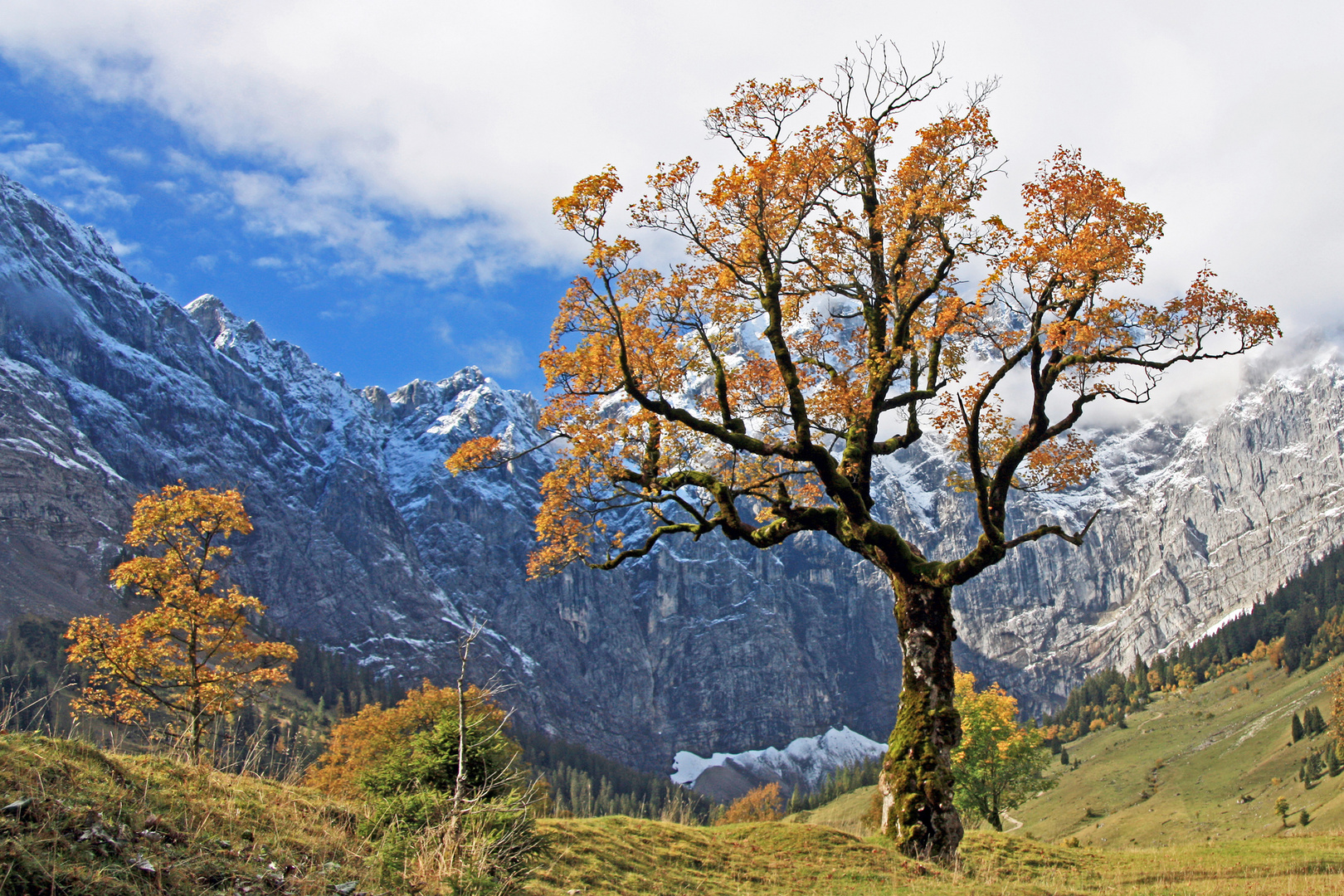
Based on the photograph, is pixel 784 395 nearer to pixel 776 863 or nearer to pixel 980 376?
pixel 980 376

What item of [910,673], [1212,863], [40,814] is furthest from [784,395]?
[40,814]

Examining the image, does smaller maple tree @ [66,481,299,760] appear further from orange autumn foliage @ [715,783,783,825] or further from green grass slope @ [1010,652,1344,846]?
green grass slope @ [1010,652,1344,846]

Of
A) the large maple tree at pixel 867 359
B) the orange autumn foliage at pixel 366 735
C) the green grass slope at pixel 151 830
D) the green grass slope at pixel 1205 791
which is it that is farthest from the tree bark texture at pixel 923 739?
the green grass slope at pixel 1205 791

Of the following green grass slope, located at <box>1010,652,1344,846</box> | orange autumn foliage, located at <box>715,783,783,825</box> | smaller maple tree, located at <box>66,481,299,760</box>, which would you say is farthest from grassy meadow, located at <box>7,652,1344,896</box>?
green grass slope, located at <box>1010,652,1344,846</box>

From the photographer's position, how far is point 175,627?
28.2 meters

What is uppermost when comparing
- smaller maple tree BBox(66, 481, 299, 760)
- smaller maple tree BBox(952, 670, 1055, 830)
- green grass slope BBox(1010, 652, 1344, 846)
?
smaller maple tree BBox(66, 481, 299, 760)

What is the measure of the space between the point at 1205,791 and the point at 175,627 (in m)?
189

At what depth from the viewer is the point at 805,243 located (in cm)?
1912

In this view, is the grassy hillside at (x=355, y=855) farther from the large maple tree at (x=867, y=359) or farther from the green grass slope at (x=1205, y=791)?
the green grass slope at (x=1205, y=791)

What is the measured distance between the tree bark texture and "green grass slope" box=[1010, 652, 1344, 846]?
392ft

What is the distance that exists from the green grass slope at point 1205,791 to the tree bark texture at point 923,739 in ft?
392

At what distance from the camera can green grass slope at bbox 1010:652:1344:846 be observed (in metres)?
129

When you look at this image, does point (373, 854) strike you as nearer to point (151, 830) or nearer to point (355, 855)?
point (355, 855)

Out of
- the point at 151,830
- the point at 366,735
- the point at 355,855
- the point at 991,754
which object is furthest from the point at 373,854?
the point at 366,735
